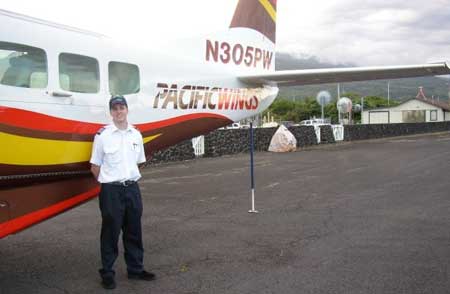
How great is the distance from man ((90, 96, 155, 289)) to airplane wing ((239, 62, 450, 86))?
2.90 metres

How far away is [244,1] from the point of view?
8250 mm

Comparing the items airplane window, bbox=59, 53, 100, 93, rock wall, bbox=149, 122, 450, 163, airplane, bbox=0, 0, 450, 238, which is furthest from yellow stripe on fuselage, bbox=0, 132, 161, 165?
rock wall, bbox=149, 122, 450, 163

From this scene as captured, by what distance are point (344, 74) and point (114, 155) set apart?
400cm

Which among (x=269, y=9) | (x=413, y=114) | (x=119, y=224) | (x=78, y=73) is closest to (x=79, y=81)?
(x=78, y=73)

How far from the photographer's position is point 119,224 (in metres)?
4.98

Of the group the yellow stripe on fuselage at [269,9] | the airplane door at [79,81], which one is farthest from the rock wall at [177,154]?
Answer: the airplane door at [79,81]

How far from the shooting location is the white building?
6300 centimetres

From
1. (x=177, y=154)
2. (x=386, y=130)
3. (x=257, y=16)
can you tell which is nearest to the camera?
(x=257, y=16)

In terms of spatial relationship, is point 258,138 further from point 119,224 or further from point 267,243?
point 119,224

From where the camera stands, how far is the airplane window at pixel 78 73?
4911 millimetres

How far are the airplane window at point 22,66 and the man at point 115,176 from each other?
2.21ft

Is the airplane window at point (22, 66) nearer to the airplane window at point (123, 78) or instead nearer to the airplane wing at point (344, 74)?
the airplane window at point (123, 78)

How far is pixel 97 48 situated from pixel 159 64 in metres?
0.94

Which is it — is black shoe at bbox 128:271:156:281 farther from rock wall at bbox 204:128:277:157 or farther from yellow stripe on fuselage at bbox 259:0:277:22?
rock wall at bbox 204:128:277:157
